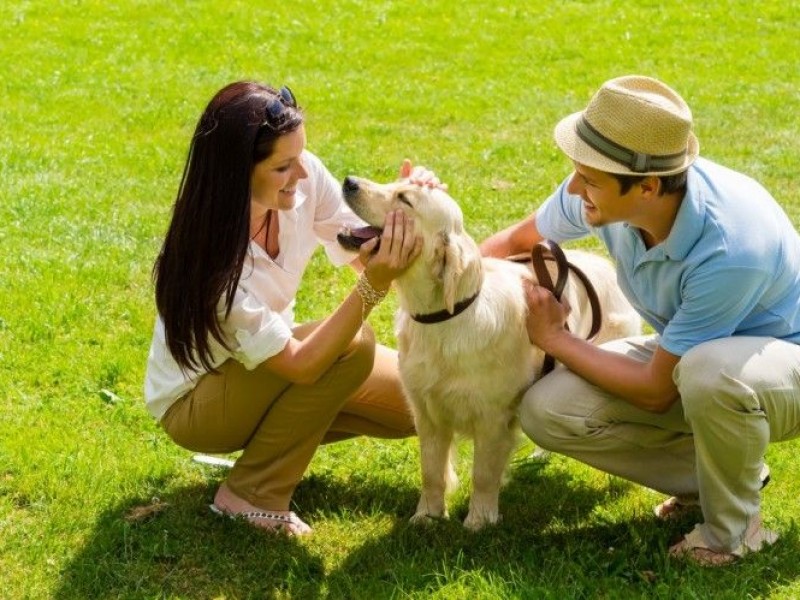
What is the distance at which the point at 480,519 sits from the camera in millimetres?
4289

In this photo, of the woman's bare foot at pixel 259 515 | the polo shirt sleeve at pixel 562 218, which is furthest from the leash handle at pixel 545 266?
the woman's bare foot at pixel 259 515

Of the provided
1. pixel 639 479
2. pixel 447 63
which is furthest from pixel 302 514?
pixel 447 63

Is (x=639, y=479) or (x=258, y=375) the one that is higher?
(x=258, y=375)

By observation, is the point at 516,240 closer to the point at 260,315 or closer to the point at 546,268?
the point at 546,268

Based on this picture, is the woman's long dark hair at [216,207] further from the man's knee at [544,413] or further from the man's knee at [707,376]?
the man's knee at [707,376]

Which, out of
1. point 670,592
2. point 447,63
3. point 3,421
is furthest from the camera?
point 447,63

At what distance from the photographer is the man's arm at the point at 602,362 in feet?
12.7

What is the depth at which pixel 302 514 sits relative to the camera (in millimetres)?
4438

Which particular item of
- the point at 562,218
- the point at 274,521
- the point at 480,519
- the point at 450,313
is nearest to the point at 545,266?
the point at 562,218

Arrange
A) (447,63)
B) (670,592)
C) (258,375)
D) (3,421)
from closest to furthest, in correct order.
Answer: (670,592)
(258,375)
(3,421)
(447,63)

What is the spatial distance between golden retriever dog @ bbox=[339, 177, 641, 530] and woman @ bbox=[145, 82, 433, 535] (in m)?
0.10

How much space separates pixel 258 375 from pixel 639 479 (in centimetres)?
142

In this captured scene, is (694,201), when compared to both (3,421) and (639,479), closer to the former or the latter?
(639,479)

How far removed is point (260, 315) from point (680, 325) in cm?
141
